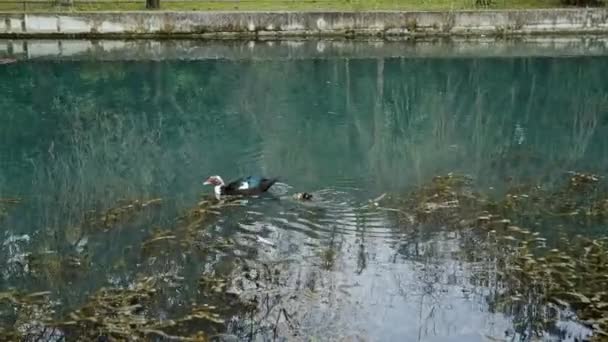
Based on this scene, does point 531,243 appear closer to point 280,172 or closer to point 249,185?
point 249,185

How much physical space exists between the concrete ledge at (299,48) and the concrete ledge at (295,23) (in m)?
0.47

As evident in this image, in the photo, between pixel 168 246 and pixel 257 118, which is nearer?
pixel 168 246

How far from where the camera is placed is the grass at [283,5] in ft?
102

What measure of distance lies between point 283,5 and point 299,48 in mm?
4808

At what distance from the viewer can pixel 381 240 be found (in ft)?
33.5

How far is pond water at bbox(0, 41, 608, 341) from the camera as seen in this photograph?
852cm

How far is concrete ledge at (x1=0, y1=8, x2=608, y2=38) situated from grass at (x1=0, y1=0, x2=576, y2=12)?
1.18 meters

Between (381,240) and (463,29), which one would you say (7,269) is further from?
(463,29)

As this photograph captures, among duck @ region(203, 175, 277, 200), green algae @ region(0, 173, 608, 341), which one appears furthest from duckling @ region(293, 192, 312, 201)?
green algae @ region(0, 173, 608, 341)

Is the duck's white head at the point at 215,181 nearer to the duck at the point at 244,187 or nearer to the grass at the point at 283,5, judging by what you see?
the duck at the point at 244,187

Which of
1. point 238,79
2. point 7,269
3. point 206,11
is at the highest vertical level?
point 206,11

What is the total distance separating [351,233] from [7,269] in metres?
4.47

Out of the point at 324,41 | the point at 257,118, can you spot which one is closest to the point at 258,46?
the point at 324,41

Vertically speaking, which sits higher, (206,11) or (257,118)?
(206,11)
